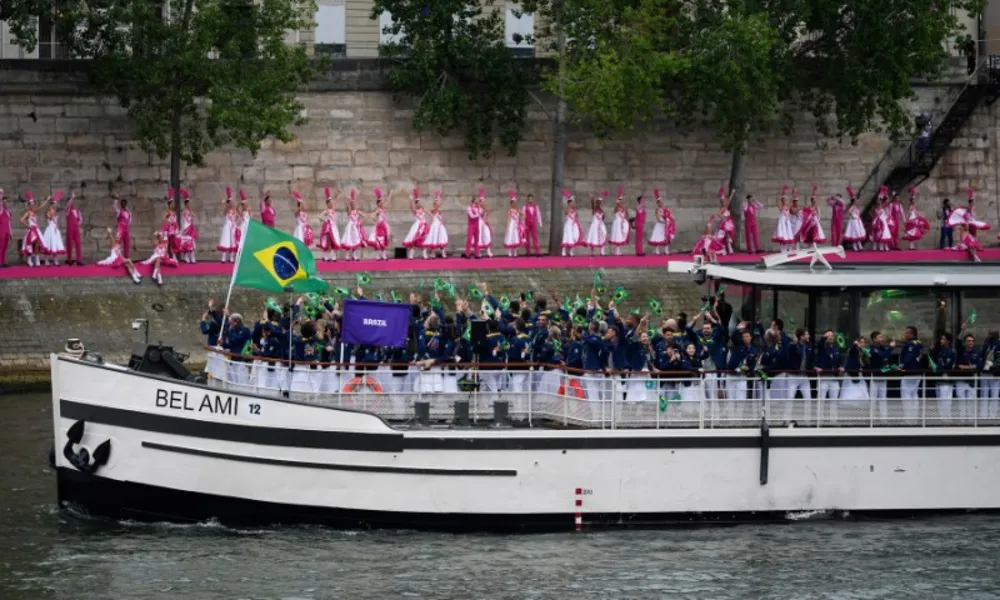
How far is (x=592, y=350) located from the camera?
25.8 meters

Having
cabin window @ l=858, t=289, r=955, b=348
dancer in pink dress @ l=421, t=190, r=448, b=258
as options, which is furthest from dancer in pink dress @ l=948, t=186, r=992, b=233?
cabin window @ l=858, t=289, r=955, b=348

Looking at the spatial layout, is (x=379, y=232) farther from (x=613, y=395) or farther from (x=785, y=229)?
(x=613, y=395)

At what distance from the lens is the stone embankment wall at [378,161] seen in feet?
147

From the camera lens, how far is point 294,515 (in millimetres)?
24844

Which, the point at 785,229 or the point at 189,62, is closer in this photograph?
the point at 189,62

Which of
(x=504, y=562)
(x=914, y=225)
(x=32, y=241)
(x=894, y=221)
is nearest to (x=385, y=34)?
(x=32, y=241)

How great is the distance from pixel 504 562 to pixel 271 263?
4.68 meters

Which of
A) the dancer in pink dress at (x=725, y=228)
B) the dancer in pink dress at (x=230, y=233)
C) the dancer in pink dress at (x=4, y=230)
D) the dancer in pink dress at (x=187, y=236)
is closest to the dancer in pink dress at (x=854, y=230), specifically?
the dancer in pink dress at (x=725, y=228)

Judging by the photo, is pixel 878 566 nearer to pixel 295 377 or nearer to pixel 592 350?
pixel 592 350

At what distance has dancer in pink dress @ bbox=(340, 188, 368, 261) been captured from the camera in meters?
42.8

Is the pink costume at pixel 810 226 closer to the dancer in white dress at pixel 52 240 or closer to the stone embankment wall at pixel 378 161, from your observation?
the stone embankment wall at pixel 378 161

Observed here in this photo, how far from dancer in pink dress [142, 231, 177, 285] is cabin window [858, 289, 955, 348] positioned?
705 inches

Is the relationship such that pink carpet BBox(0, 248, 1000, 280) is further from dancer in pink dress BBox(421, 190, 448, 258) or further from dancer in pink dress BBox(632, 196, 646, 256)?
dancer in pink dress BBox(632, 196, 646, 256)

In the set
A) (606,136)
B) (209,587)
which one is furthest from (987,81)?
(209,587)
